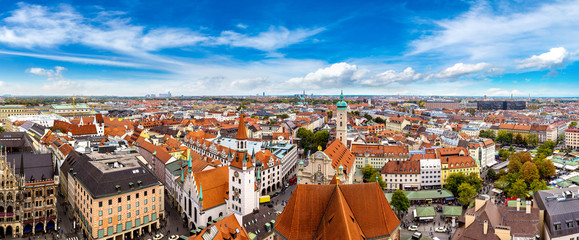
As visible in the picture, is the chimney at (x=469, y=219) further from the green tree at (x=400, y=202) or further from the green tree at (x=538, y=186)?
the green tree at (x=538, y=186)

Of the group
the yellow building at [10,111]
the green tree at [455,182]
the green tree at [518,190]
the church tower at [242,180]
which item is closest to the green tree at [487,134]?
the green tree at [455,182]

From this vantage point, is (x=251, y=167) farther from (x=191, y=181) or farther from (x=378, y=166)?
(x=378, y=166)

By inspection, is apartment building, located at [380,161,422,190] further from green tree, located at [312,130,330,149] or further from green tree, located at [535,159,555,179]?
green tree, located at [312,130,330,149]

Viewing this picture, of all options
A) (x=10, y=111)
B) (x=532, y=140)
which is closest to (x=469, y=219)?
(x=532, y=140)

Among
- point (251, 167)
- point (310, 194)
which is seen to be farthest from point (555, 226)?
point (251, 167)

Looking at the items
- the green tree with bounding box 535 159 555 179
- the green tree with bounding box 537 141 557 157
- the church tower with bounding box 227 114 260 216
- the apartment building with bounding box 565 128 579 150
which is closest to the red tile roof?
the church tower with bounding box 227 114 260 216

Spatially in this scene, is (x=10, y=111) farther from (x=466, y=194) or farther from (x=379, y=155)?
(x=466, y=194)
